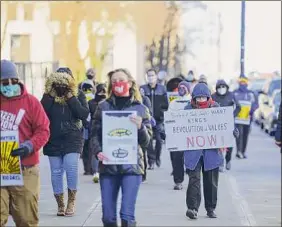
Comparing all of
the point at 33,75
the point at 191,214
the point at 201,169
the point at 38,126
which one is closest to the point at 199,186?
the point at 201,169

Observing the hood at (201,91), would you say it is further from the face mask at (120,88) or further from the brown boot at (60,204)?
the face mask at (120,88)

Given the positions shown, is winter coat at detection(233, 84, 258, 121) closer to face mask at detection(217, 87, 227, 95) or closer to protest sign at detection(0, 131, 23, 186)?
face mask at detection(217, 87, 227, 95)

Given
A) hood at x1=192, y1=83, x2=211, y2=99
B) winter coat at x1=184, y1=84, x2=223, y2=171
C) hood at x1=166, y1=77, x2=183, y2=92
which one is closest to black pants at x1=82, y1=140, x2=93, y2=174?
hood at x1=166, y1=77, x2=183, y2=92

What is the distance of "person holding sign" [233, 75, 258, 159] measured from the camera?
69.8ft

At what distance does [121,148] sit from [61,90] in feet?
8.57

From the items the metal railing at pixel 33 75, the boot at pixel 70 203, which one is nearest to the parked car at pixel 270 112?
the metal railing at pixel 33 75

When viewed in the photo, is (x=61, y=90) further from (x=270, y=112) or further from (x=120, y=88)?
(x=270, y=112)

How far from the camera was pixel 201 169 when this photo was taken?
38.6 ft

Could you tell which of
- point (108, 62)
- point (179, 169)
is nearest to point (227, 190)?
point (179, 169)

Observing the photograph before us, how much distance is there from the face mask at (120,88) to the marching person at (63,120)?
2471mm

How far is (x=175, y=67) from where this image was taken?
73438 mm

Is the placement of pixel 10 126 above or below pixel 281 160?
above

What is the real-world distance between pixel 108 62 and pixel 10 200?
2528 inches

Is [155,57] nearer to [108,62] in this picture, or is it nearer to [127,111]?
[108,62]
